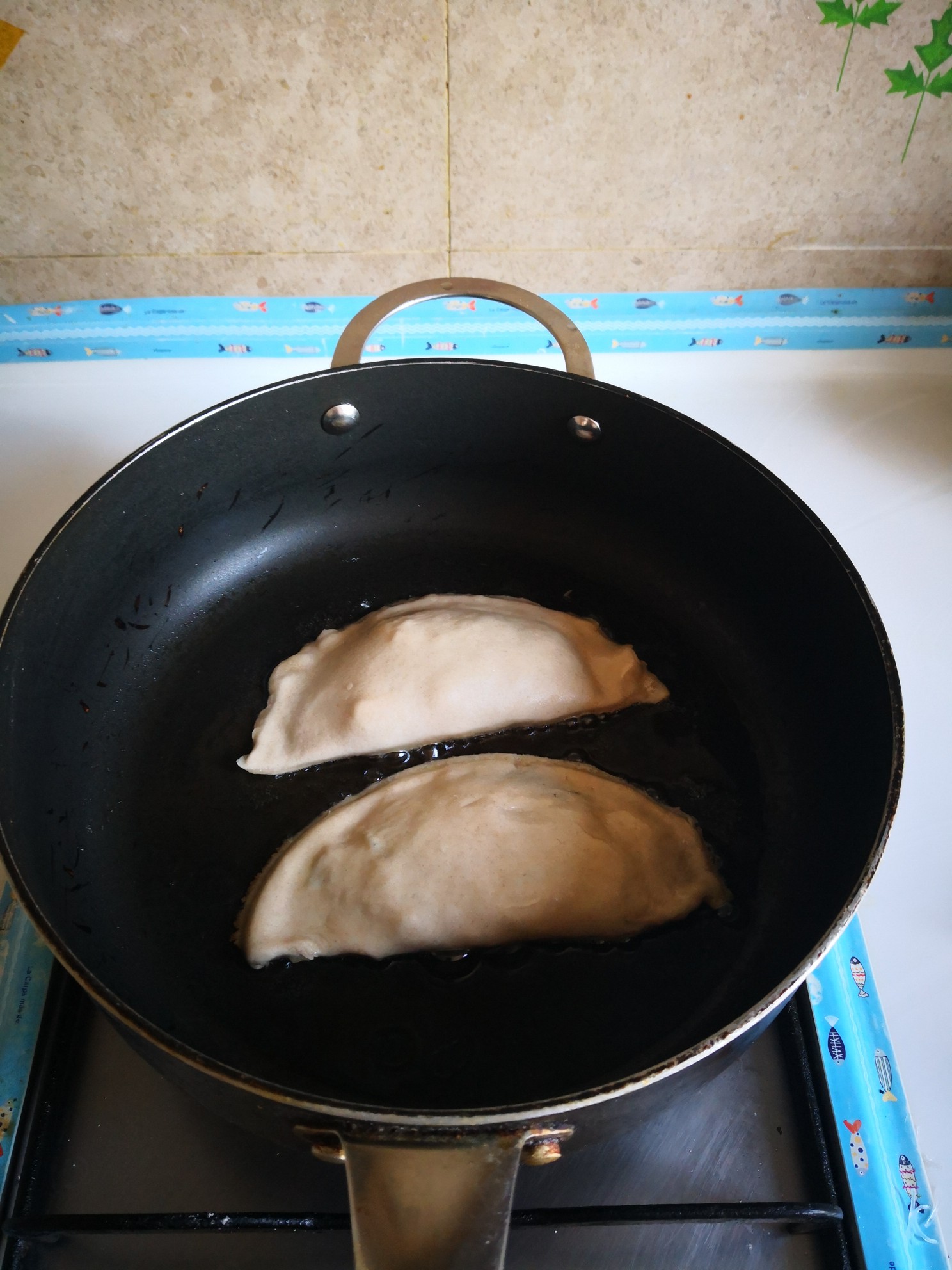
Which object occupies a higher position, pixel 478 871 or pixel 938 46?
pixel 938 46

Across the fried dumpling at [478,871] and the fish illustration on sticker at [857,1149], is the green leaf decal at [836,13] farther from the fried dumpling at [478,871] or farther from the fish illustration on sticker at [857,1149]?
the fish illustration on sticker at [857,1149]

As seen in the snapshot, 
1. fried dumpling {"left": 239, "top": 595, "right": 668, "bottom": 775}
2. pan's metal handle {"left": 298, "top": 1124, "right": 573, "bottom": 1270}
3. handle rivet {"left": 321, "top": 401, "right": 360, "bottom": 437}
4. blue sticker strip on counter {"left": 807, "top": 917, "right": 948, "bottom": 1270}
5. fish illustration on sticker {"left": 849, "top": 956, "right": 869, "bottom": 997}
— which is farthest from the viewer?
handle rivet {"left": 321, "top": 401, "right": 360, "bottom": 437}

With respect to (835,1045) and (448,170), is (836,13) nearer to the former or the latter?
(448,170)

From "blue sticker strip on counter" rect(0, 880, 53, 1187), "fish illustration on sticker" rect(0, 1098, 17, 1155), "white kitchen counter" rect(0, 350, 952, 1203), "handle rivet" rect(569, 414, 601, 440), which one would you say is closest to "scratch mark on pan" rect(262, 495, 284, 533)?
"white kitchen counter" rect(0, 350, 952, 1203)

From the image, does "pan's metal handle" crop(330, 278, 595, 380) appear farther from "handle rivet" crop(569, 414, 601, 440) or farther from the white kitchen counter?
the white kitchen counter

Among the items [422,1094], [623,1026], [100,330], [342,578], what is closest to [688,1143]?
[623,1026]

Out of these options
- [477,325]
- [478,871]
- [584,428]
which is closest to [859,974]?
[478,871]
